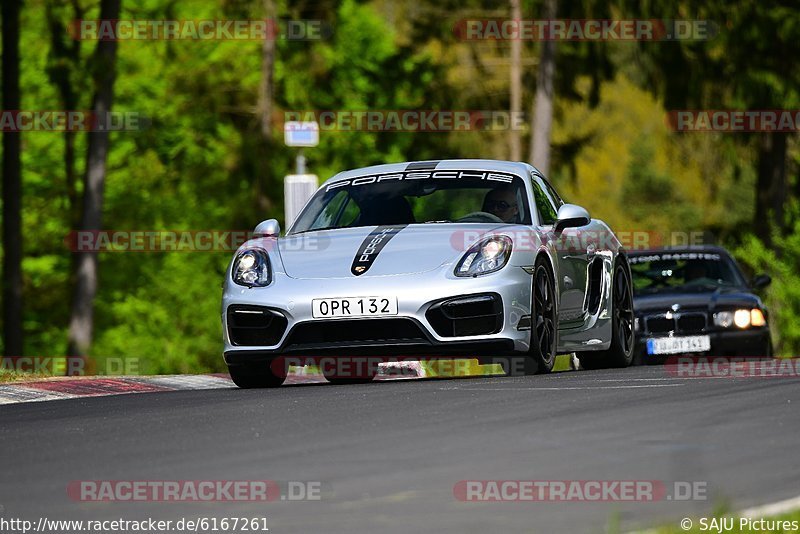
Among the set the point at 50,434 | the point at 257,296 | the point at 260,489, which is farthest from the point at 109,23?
the point at 260,489

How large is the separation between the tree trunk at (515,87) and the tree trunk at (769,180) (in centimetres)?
499

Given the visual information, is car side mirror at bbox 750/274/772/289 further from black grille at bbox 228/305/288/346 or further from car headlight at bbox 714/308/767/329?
black grille at bbox 228/305/288/346

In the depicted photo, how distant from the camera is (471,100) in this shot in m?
38.4

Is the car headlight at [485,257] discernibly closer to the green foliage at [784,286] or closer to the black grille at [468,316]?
the black grille at [468,316]

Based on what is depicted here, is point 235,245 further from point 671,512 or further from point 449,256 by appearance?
point 671,512

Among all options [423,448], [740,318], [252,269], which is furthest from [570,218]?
[740,318]

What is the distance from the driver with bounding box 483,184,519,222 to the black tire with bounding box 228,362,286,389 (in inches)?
74.8

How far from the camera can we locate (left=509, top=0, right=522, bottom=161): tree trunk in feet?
114

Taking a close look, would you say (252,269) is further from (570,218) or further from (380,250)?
(570,218)

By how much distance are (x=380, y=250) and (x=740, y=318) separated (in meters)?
6.59

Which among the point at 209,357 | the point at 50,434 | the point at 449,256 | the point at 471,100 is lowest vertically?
the point at 209,357

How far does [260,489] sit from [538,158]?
24.2 m

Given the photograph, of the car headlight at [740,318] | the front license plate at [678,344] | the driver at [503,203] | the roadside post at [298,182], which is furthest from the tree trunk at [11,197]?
the driver at [503,203]

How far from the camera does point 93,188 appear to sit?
29.0 metres
